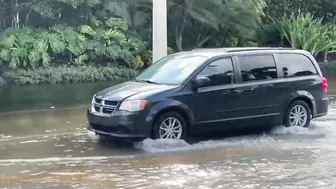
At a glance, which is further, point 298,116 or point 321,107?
point 321,107

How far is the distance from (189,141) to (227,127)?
680mm

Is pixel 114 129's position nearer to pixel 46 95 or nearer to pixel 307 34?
pixel 46 95

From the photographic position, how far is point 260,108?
37.2 ft

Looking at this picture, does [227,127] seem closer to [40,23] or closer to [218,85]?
[218,85]

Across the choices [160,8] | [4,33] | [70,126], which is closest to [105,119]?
[70,126]

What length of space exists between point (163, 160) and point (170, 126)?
0.99m

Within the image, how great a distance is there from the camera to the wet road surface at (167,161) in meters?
8.29

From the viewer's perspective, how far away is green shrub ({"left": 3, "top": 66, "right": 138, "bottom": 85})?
19875 mm

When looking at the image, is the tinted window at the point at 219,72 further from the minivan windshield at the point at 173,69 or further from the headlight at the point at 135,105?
the headlight at the point at 135,105

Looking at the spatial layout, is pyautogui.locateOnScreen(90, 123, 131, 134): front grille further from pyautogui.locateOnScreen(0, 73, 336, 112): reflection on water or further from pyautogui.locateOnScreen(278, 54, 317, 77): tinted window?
pyautogui.locateOnScreen(0, 73, 336, 112): reflection on water

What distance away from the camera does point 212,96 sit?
10812 millimetres

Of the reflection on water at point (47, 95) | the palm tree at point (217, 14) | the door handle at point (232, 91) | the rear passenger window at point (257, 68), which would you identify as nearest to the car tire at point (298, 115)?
the rear passenger window at point (257, 68)

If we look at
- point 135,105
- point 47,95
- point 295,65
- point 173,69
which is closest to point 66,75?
point 47,95

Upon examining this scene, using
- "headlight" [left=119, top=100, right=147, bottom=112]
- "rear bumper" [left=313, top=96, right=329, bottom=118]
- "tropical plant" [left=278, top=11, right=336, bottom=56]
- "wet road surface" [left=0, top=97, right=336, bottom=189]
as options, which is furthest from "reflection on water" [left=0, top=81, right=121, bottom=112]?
"tropical plant" [left=278, top=11, right=336, bottom=56]
